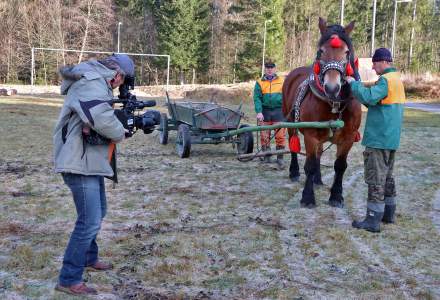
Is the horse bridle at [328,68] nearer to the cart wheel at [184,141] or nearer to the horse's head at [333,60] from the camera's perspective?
the horse's head at [333,60]

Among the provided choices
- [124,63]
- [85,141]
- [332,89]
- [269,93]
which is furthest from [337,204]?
[85,141]

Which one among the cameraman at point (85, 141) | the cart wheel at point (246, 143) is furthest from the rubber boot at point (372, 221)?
the cart wheel at point (246, 143)

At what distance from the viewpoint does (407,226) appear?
5199 millimetres

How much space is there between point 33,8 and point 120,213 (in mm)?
39119

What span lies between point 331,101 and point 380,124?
0.68m

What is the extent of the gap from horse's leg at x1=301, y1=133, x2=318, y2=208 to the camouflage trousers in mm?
895

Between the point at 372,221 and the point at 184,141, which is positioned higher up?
the point at 184,141

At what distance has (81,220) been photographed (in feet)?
10.9

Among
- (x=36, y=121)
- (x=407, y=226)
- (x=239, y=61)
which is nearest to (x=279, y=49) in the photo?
(x=239, y=61)

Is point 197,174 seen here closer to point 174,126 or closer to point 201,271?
point 174,126

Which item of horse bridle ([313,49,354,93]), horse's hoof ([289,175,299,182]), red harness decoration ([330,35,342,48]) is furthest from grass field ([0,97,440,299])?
red harness decoration ([330,35,342,48])

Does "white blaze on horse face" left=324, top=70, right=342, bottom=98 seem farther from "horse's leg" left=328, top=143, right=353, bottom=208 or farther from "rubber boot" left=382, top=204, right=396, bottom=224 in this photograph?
"rubber boot" left=382, top=204, right=396, bottom=224

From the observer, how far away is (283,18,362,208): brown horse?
16.7 ft

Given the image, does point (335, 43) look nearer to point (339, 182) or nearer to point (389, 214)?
point (339, 182)
